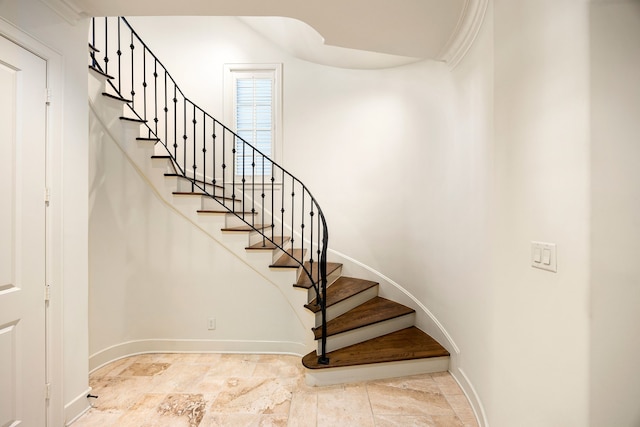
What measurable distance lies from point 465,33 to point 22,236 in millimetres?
3007

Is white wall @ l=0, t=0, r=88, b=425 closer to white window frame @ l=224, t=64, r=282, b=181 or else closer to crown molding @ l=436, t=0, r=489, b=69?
white window frame @ l=224, t=64, r=282, b=181

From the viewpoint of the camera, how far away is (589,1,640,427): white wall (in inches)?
37.6

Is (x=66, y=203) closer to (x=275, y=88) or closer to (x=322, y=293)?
(x=322, y=293)

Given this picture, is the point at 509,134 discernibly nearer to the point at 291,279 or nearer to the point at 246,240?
the point at 291,279

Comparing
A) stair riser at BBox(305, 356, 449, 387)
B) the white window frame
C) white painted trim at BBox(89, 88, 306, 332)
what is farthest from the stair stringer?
the white window frame

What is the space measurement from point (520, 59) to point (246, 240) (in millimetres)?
2434

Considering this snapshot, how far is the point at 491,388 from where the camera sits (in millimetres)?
1693

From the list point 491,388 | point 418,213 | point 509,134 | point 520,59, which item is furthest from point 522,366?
point 418,213

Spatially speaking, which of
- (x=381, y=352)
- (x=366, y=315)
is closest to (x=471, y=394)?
(x=381, y=352)

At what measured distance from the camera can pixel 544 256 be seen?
122cm

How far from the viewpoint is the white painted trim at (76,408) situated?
1813mm

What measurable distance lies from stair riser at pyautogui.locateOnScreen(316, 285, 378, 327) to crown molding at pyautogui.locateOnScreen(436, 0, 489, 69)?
2.32 metres

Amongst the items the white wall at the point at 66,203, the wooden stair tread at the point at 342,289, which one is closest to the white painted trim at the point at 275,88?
the wooden stair tread at the point at 342,289

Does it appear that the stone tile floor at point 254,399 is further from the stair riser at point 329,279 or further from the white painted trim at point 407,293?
the stair riser at point 329,279
